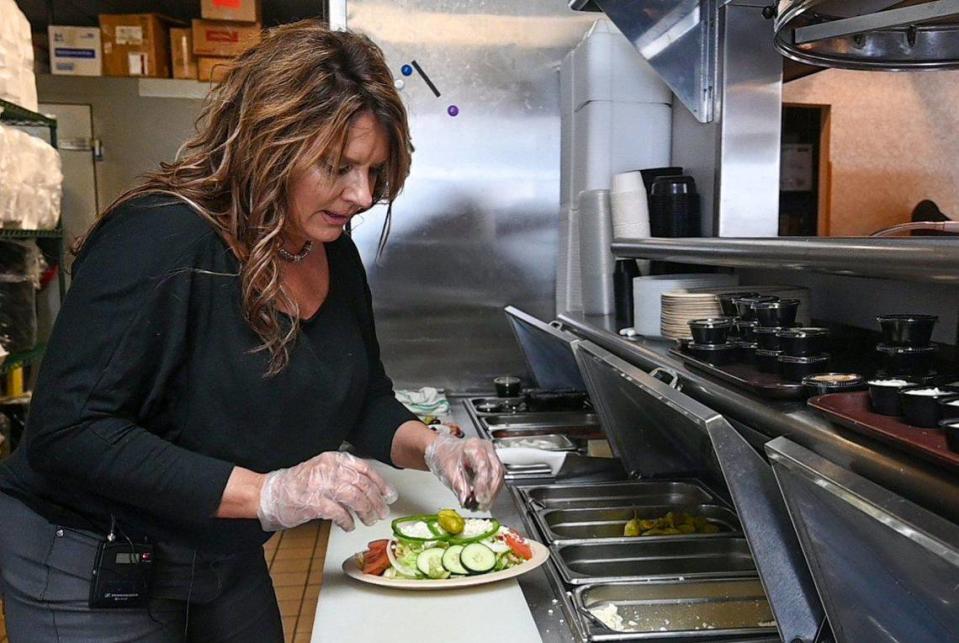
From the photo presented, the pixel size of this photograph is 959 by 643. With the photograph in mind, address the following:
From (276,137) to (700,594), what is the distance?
1086 millimetres

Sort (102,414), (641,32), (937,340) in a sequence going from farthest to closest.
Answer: (641,32) → (937,340) → (102,414)

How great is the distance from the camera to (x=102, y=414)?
123 cm

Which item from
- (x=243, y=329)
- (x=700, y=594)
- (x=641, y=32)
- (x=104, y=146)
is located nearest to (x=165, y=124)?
(x=104, y=146)

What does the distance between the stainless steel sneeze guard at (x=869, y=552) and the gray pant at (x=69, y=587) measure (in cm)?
98

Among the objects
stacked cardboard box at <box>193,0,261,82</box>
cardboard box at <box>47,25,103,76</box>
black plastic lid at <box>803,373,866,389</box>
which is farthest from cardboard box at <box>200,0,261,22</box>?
black plastic lid at <box>803,373,866,389</box>

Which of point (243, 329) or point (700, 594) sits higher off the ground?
point (243, 329)

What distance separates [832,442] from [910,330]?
0.33 metres

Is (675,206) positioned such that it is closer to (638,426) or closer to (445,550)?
(638,426)

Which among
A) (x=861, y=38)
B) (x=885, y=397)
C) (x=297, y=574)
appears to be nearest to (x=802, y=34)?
(x=861, y=38)

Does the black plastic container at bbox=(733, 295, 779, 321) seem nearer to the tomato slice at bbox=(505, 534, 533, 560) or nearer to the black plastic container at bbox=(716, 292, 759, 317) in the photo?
the black plastic container at bbox=(716, 292, 759, 317)

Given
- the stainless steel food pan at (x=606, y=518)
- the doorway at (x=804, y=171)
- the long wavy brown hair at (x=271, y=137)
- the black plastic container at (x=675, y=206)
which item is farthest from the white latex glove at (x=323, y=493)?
the doorway at (x=804, y=171)

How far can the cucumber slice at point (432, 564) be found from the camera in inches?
63.1

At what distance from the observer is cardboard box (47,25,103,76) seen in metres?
5.57

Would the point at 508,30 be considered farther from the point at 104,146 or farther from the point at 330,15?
the point at 104,146
